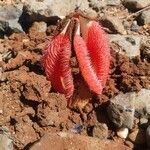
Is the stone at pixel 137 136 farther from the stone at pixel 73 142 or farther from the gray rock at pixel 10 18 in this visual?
the gray rock at pixel 10 18

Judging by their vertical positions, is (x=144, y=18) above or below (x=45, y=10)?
above

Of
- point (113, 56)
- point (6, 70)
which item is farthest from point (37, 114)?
point (113, 56)

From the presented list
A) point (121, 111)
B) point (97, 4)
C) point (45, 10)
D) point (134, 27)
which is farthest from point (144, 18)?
point (121, 111)

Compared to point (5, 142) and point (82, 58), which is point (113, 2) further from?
point (5, 142)

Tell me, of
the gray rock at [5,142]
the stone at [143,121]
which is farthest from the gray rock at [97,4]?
the gray rock at [5,142]

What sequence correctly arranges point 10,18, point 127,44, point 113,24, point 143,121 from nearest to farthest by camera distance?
1. point 143,121
2. point 127,44
3. point 113,24
4. point 10,18

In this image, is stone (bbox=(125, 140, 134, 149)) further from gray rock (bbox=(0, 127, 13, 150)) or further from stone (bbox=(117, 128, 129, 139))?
gray rock (bbox=(0, 127, 13, 150))

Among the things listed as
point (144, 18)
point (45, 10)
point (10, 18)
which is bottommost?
point (10, 18)
